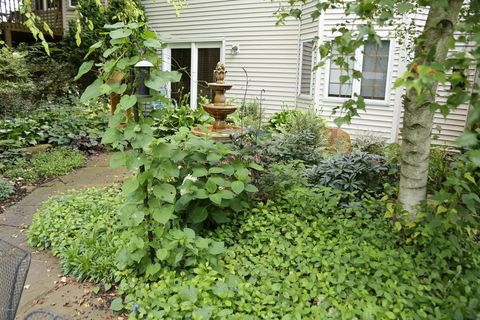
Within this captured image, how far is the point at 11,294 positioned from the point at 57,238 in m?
1.67

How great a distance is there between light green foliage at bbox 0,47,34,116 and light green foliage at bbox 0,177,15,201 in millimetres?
3300

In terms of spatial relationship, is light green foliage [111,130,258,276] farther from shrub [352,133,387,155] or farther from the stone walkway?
shrub [352,133,387,155]

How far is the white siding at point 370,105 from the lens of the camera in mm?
7043

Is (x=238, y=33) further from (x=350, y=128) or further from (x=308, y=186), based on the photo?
(x=308, y=186)

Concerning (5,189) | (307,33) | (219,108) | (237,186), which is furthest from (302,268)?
(307,33)

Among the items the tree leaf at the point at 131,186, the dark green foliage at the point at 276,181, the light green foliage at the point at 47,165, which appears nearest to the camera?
the tree leaf at the point at 131,186

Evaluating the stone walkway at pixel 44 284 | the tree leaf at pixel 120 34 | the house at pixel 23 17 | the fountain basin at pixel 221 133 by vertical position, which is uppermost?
the house at pixel 23 17

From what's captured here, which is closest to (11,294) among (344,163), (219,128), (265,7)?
(344,163)

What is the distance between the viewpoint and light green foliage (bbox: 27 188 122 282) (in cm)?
271

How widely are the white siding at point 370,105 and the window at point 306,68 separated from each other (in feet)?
2.32

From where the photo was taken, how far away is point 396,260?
8.21 feet

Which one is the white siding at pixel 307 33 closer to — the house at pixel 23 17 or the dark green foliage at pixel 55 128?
the dark green foliage at pixel 55 128

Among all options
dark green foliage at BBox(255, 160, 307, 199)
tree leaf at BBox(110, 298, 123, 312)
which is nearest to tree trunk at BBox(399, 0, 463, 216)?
dark green foliage at BBox(255, 160, 307, 199)

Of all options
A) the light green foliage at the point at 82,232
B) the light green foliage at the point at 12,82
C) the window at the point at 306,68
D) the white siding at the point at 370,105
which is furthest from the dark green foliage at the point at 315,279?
the light green foliage at the point at 12,82
